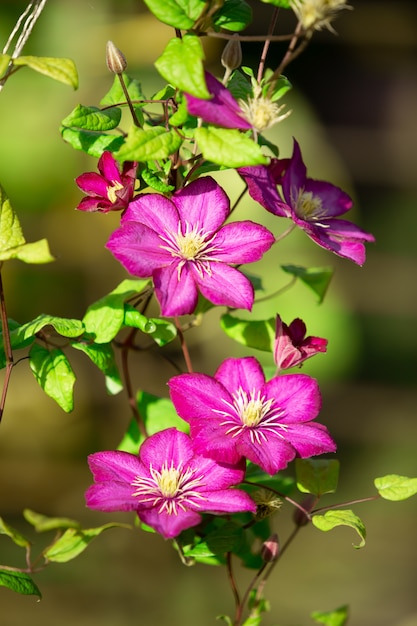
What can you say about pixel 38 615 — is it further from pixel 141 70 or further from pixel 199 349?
pixel 141 70

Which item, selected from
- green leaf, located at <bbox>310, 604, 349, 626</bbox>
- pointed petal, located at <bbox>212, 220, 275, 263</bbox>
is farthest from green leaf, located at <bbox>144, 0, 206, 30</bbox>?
green leaf, located at <bbox>310, 604, 349, 626</bbox>

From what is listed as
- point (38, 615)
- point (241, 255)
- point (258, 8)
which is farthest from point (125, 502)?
point (258, 8)

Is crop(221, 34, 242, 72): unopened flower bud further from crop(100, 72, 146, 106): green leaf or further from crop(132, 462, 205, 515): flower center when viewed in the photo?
crop(132, 462, 205, 515): flower center

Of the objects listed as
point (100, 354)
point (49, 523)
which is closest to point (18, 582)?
point (49, 523)

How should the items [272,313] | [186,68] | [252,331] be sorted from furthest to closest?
[272,313] → [252,331] → [186,68]

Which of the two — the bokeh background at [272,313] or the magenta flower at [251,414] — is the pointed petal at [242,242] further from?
the bokeh background at [272,313]

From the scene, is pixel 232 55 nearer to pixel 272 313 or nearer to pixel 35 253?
pixel 35 253
